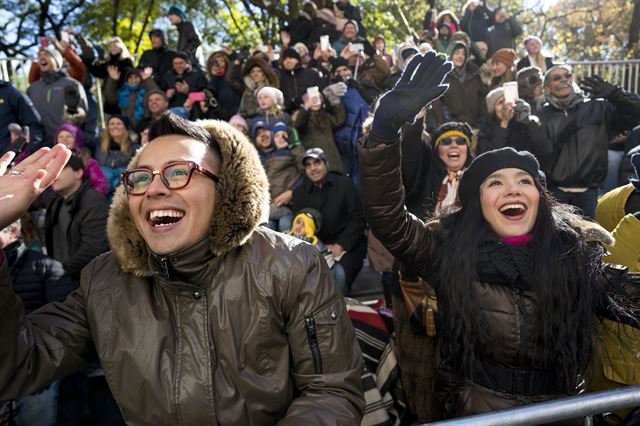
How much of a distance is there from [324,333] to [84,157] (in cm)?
441

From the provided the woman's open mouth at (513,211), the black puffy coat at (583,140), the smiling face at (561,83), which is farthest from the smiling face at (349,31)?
the woman's open mouth at (513,211)

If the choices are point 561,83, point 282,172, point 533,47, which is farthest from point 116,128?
point 533,47

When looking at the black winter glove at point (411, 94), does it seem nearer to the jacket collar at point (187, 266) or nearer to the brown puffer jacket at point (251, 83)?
the jacket collar at point (187, 266)

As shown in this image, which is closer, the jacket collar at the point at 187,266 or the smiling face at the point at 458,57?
the jacket collar at the point at 187,266

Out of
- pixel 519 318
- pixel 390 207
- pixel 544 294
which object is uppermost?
pixel 390 207

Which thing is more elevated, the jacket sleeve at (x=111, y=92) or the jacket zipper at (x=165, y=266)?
the jacket sleeve at (x=111, y=92)

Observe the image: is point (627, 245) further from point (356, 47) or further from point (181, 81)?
point (181, 81)

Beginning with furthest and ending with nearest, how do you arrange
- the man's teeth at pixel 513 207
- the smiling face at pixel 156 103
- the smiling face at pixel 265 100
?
the smiling face at pixel 156 103, the smiling face at pixel 265 100, the man's teeth at pixel 513 207

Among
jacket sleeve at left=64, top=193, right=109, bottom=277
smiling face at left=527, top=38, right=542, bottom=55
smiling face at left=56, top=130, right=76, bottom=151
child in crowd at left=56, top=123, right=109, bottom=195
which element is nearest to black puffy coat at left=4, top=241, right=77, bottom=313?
jacket sleeve at left=64, top=193, right=109, bottom=277

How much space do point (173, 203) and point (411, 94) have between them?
0.98 meters

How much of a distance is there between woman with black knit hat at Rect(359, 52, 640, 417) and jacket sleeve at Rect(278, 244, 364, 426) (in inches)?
21.2

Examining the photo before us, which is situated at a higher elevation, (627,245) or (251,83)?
(251,83)

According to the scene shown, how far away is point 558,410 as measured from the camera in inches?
57.2

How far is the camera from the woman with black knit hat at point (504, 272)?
85.5 inches
